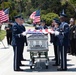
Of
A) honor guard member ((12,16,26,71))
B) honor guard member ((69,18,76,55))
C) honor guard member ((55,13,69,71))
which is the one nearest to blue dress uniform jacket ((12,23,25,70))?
honor guard member ((12,16,26,71))

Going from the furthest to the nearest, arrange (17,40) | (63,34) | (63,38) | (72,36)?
(72,36) → (17,40) → (63,38) → (63,34)

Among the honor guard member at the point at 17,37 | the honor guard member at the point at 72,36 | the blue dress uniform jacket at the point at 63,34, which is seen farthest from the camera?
the honor guard member at the point at 72,36

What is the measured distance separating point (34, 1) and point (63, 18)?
3442 inches

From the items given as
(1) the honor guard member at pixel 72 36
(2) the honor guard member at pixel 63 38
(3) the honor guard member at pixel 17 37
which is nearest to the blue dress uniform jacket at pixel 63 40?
(2) the honor guard member at pixel 63 38

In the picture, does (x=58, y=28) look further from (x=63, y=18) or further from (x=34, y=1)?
(x=34, y=1)

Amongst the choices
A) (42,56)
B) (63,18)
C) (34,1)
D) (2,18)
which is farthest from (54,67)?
(34,1)

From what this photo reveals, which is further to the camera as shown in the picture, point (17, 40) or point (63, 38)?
point (17, 40)

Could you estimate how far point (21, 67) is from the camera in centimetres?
1290

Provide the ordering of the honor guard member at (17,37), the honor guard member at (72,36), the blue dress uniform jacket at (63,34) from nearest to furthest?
the blue dress uniform jacket at (63,34) → the honor guard member at (17,37) → the honor guard member at (72,36)

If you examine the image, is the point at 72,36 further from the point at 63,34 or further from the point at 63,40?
the point at 63,34

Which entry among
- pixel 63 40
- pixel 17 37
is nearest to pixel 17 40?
pixel 17 37

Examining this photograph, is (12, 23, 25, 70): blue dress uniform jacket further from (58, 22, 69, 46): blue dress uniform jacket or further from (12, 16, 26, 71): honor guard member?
(58, 22, 69, 46): blue dress uniform jacket

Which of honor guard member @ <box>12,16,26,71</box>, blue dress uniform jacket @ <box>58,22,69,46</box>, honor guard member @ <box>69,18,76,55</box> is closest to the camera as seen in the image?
blue dress uniform jacket @ <box>58,22,69,46</box>

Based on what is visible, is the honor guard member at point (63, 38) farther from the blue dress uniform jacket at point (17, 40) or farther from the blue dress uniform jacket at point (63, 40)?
the blue dress uniform jacket at point (17, 40)
